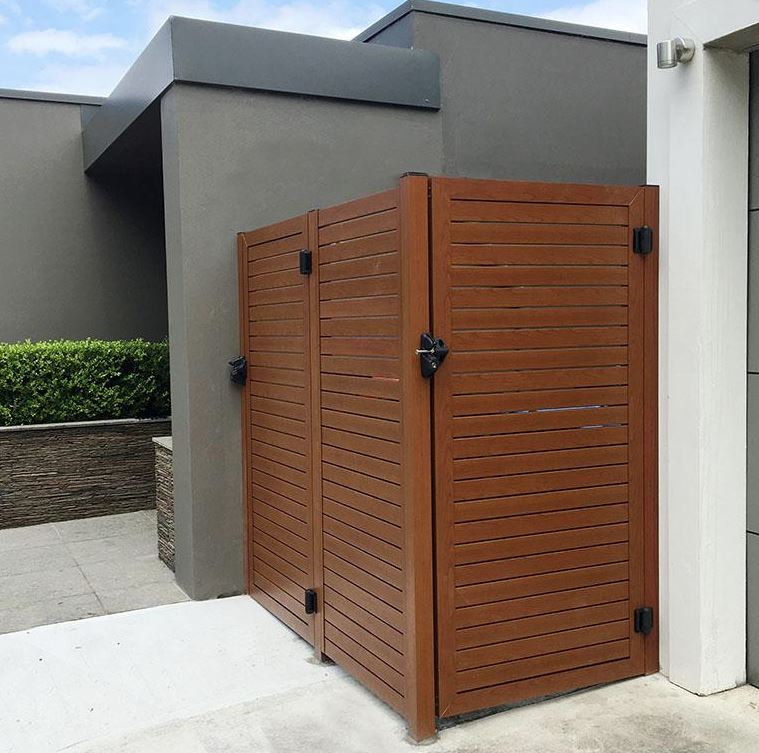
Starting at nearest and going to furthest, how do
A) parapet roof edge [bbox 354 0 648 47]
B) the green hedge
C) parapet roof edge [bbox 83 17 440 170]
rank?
1. parapet roof edge [bbox 83 17 440 170]
2. parapet roof edge [bbox 354 0 648 47]
3. the green hedge

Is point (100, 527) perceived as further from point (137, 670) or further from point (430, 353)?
point (430, 353)

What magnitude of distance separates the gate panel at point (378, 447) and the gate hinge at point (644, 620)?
92cm

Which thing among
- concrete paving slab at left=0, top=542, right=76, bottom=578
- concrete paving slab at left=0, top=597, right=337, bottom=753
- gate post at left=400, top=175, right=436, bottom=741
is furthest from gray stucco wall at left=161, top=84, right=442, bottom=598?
gate post at left=400, top=175, right=436, bottom=741

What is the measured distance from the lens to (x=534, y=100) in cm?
553

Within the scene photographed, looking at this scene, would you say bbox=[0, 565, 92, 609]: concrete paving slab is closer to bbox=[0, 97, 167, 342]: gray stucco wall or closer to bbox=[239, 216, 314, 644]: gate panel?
bbox=[239, 216, 314, 644]: gate panel

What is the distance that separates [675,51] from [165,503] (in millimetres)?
3580

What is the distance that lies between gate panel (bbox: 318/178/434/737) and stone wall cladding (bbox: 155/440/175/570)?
5.14 ft

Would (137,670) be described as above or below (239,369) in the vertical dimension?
below

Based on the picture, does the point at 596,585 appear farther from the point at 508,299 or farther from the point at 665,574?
the point at 508,299

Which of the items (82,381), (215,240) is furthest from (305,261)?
(82,381)

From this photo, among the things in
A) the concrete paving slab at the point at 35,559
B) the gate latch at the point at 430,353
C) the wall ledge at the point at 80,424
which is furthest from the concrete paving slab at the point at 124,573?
the gate latch at the point at 430,353

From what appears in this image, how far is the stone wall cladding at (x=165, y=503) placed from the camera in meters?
5.03

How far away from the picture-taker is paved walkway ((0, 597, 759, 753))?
3025 millimetres

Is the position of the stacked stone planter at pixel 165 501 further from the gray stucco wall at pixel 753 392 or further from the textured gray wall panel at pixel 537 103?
the gray stucco wall at pixel 753 392
